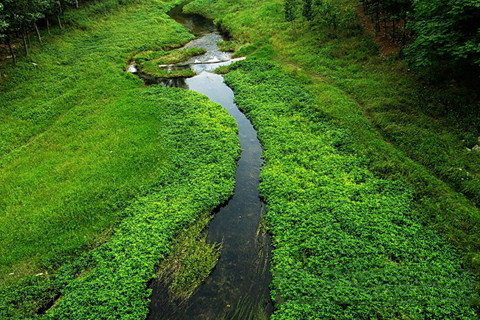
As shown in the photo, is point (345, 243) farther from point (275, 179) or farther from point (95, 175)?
point (95, 175)

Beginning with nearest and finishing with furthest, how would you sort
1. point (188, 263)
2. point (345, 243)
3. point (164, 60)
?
point (345, 243) → point (188, 263) → point (164, 60)

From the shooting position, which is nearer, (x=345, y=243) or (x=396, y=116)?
(x=345, y=243)

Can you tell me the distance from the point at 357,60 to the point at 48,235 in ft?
105

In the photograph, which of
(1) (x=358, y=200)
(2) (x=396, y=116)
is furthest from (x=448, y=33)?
(1) (x=358, y=200)

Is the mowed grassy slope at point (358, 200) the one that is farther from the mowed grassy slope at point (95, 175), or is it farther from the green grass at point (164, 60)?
the green grass at point (164, 60)

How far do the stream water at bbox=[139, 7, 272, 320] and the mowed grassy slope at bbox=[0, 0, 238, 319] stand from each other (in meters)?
0.97

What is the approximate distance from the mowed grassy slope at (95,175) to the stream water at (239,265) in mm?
966

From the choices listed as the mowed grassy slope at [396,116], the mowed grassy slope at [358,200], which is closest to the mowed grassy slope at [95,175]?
the mowed grassy slope at [358,200]

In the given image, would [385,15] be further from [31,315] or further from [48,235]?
[31,315]

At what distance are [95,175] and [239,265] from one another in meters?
12.4

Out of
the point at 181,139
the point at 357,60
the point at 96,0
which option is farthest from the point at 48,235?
the point at 96,0

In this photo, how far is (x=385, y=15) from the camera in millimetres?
41938

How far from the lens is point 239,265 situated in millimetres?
19109

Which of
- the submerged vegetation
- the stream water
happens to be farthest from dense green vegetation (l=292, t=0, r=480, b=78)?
the stream water
